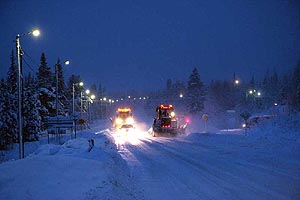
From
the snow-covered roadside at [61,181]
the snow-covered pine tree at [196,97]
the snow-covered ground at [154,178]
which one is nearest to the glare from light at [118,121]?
the snow-covered pine tree at [196,97]

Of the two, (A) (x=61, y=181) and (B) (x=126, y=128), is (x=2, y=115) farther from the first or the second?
(A) (x=61, y=181)

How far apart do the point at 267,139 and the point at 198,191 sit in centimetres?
1493

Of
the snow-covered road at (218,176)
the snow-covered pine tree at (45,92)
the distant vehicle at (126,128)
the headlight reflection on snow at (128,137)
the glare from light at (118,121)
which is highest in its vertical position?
the snow-covered pine tree at (45,92)

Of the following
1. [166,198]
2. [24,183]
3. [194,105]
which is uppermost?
[194,105]

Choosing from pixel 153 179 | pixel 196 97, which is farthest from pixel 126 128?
pixel 196 97

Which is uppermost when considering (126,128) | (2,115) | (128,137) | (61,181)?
(2,115)

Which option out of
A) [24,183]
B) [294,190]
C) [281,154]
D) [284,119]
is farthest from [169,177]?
[284,119]

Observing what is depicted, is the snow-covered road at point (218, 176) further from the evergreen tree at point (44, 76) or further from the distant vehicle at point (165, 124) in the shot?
the evergreen tree at point (44, 76)

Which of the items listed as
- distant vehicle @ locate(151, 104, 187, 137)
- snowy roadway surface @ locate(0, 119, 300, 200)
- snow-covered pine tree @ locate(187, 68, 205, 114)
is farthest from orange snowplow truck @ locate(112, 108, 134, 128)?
snowy roadway surface @ locate(0, 119, 300, 200)

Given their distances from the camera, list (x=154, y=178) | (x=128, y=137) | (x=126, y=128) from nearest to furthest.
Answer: (x=154, y=178) < (x=128, y=137) < (x=126, y=128)

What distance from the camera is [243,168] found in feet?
44.1

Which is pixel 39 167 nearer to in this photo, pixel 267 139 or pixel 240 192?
pixel 240 192

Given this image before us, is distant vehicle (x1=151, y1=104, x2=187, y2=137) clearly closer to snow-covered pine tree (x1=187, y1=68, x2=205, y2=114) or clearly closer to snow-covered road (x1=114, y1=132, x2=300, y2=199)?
snow-covered road (x1=114, y1=132, x2=300, y2=199)

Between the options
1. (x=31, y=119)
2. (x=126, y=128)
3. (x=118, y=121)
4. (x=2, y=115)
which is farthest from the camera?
(x=118, y=121)
